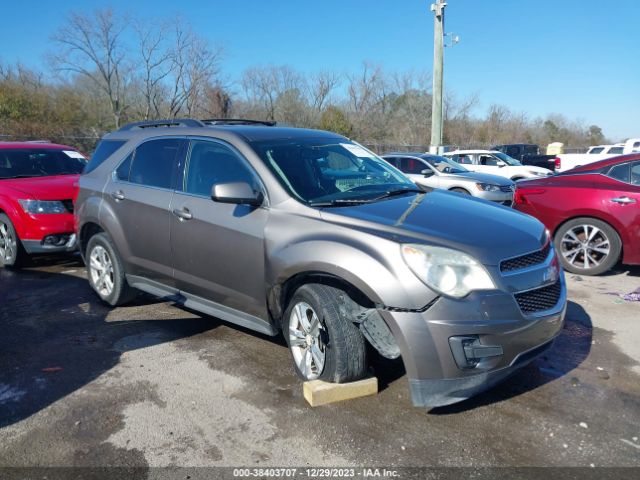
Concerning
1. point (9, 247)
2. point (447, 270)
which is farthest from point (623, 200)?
point (9, 247)

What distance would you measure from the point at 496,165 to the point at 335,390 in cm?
1779

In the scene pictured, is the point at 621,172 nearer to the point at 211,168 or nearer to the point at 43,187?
the point at 211,168

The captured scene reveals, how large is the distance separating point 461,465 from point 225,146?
2.81 metres

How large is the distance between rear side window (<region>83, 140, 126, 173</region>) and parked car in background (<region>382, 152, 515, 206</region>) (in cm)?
722

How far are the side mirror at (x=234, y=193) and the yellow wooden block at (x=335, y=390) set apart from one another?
1.31 meters

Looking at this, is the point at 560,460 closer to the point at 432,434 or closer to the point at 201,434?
the point at 432,434

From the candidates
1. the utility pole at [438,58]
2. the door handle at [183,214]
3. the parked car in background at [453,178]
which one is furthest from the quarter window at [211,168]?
the utility pole at [438,58]

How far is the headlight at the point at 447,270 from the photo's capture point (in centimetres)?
294

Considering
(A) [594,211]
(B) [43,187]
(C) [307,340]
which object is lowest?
(C) [307,340]

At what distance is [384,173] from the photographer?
457 centimetres

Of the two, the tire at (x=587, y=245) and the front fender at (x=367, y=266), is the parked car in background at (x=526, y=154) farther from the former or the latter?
the front fender at (x=367, y=266)

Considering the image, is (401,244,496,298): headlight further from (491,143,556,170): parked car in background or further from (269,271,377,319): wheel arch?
(491,143,556,170): parked car in background

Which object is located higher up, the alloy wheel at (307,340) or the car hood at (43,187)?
the car hood at (43,187)

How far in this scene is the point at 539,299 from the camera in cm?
318
